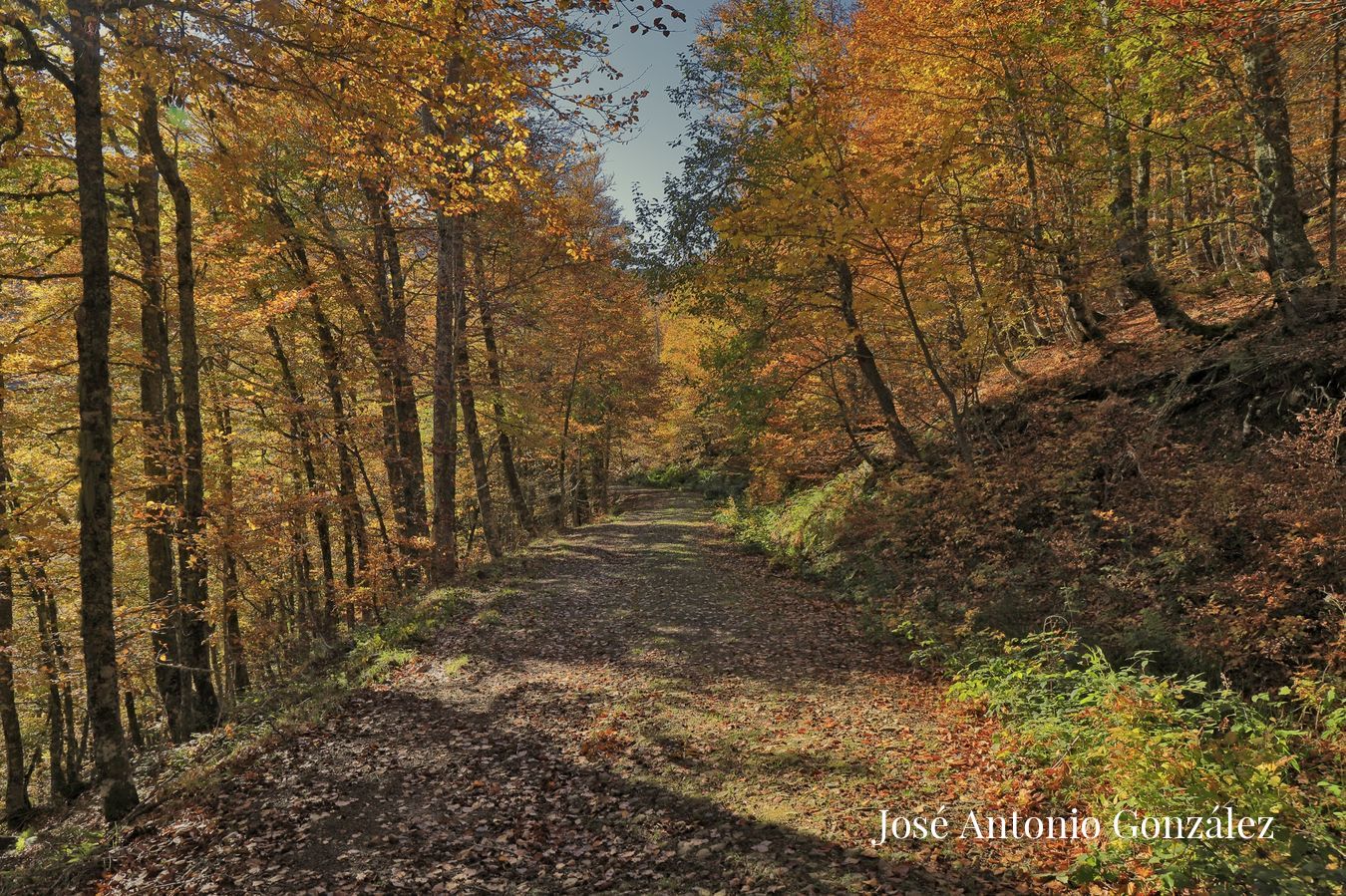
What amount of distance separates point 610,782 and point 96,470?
5.96 m

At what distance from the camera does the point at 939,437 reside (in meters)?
14.8

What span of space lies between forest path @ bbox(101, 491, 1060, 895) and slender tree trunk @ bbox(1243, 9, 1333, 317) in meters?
7.23

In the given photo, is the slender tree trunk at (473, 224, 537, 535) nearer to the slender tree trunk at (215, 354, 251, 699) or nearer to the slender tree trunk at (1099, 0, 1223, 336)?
the slender tree trunk at (215, 354, 251, 699)

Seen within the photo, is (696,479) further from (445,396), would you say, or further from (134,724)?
(134,724)

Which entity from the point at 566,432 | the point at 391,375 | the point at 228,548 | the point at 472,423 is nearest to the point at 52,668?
the point at 228,548

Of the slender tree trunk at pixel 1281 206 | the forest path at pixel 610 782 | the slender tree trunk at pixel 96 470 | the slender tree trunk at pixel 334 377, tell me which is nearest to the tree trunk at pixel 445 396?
the slender tree trunk at pixel 334 377

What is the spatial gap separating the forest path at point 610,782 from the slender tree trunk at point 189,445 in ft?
13.3

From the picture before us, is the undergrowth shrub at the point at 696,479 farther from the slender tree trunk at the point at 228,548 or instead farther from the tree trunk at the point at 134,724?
the tree trunk at the point at 134,724

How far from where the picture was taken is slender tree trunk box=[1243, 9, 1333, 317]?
26.1ft

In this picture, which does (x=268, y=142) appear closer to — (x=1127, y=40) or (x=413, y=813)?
(x=413, y=813)

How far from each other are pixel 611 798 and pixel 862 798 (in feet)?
7.50

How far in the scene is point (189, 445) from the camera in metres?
10.3

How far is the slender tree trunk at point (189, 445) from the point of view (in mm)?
9953

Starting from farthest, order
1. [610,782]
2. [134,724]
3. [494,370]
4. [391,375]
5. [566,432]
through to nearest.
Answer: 1. [566,432]
2. [494,370]
3. [134,724]
4. [391,375]
5. [610,782]
